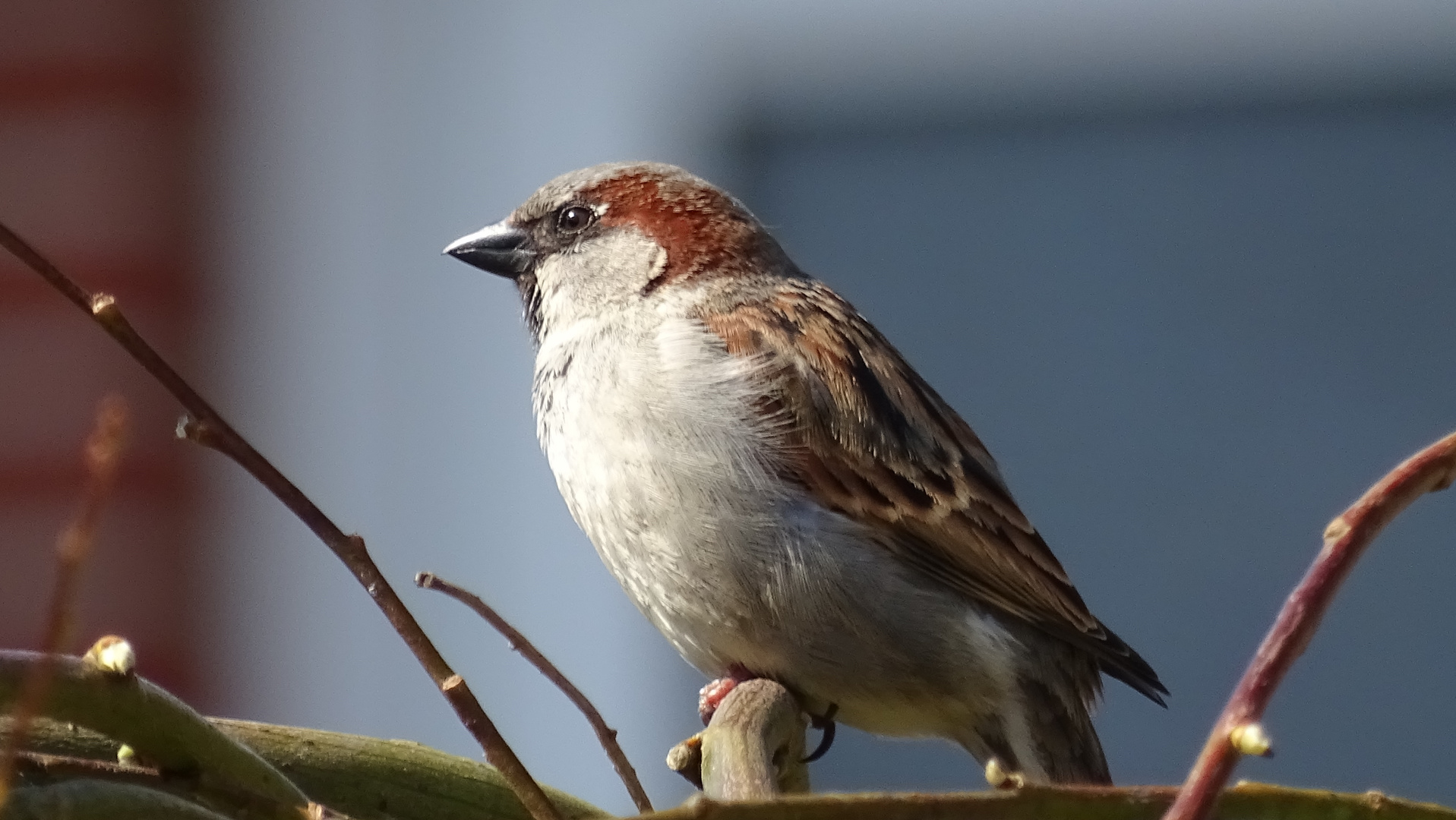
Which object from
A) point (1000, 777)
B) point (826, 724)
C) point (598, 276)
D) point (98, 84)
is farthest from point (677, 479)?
point (98, 84)

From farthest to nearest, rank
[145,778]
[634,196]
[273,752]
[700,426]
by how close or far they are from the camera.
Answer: [634,196] < [700,426] < [273,752] < [145,778]

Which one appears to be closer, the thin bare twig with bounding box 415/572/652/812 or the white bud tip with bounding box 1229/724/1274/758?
the white bud tip with bounding box 1229/724/1274/758

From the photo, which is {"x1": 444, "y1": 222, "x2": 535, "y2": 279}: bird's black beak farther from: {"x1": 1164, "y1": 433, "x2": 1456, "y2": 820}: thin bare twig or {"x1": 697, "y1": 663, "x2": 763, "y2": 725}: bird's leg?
{"x1": 1164, "y1": 433, "x2": 1456, "y2": 820}: thin bare twig

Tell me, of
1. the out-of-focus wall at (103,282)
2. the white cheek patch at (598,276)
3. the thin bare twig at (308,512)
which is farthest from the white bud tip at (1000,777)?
the out-of-focus wall at (103,282)

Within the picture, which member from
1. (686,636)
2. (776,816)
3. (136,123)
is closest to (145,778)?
(776,816)

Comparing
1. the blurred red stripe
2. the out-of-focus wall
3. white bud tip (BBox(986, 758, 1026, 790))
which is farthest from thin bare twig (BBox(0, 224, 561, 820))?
the blurred red stripe

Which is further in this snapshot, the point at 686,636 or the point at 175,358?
the point at 175,358

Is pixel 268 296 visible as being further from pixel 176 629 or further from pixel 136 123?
pixel 176 629
